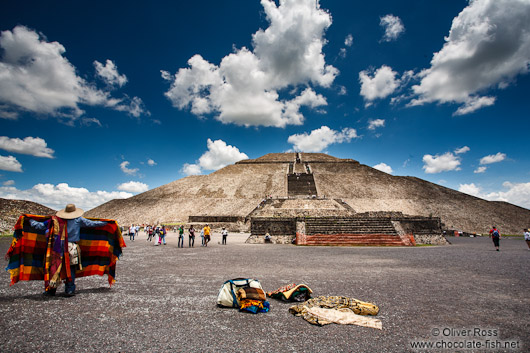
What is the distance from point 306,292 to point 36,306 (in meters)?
4.78

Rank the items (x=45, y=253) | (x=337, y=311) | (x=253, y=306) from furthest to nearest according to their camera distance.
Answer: (x=45, y=253), (x=253, y=306), (x=337, y=311)

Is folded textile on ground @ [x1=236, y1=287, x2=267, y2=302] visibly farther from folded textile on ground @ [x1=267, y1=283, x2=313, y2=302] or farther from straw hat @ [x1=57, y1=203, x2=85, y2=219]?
straw hat @ [x1=57, y1=203, x2=85, y2=219]

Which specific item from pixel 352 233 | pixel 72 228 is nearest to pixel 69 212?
pixel 72 228

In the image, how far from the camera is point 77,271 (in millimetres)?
5445

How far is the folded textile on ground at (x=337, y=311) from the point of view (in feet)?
12.4

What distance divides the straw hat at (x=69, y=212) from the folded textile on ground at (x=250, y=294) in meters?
3.81

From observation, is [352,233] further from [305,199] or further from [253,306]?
[305,199]

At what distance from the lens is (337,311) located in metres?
4.07

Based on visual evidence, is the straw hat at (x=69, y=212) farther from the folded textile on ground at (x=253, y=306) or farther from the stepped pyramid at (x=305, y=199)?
the stepped pyramid at (x=305, y=199)

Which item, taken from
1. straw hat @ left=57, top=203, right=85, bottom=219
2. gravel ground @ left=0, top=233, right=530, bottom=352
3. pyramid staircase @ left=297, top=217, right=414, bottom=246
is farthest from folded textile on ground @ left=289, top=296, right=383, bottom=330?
pyramid staircase @ left=297, top=217, right=414, bottom=246

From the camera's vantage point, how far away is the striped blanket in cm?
502

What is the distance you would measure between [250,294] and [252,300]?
0.36 ft

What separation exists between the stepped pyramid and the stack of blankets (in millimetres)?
22544

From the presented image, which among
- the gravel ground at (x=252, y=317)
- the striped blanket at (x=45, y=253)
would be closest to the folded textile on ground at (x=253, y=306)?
the gravel ground at (x=252, y=317)
